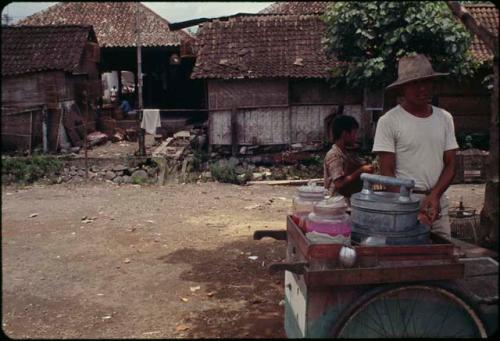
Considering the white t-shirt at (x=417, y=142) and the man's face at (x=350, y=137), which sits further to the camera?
the man's face at (x=350, y=137)

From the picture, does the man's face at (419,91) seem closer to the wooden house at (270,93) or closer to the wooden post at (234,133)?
the wooden house at (270,93)

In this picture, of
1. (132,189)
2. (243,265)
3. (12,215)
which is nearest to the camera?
(243,265)

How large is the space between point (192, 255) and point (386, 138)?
3.57m

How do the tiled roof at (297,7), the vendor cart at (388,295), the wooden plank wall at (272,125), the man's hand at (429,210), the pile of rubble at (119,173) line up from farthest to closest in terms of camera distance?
the tiled roof at (297,7) → the wooden plank wall at (272,125) → the pile of rubble at (119,173) → the man's hand at (429,210) → the vendor cart at (388,295)

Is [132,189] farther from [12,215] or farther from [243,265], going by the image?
[243,265]

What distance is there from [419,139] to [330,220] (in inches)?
40.3

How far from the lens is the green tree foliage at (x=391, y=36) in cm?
1039

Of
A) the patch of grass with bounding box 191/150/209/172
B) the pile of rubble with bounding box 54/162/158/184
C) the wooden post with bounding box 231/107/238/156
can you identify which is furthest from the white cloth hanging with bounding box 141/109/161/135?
the pile of rubble with bounding box 54/162/158/184

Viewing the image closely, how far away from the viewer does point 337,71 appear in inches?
481

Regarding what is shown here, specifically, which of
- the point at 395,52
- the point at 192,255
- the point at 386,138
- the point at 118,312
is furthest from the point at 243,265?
the point at 395,52

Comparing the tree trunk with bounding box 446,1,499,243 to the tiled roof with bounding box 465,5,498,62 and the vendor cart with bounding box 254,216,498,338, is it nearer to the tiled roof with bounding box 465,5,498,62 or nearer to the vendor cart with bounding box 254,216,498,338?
the vendor cart with bounding box 254,216,498,338

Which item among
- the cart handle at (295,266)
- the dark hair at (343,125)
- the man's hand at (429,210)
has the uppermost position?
the dark hair at (343,125)

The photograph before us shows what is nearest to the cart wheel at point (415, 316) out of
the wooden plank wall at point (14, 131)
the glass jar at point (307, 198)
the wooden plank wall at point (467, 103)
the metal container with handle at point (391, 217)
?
the metal container with handle at point (391, 217)

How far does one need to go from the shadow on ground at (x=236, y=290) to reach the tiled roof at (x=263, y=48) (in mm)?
7091
